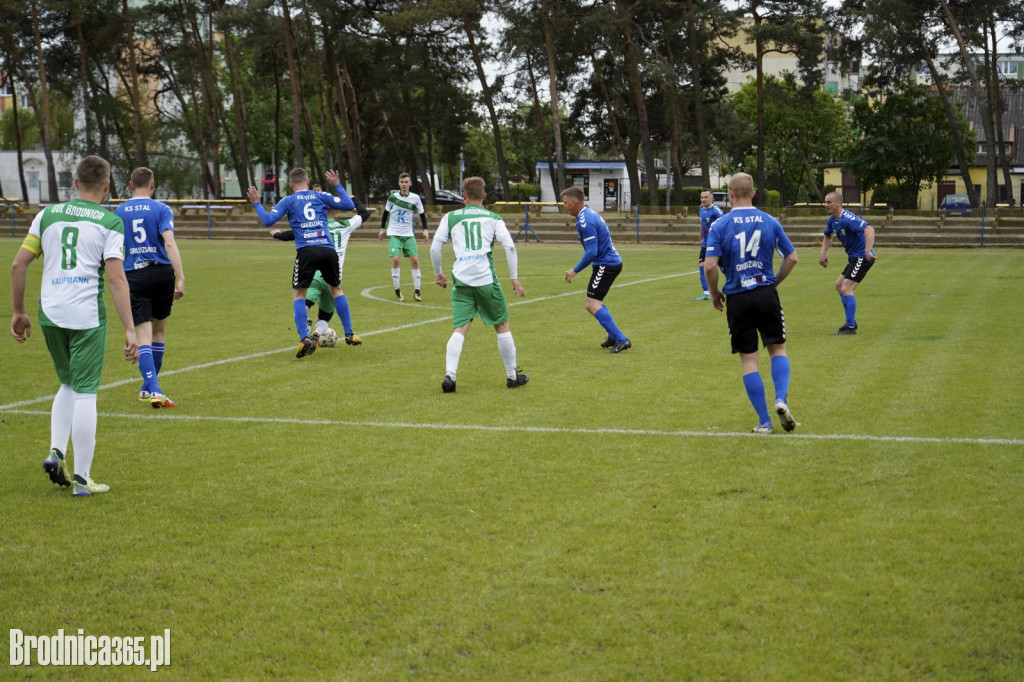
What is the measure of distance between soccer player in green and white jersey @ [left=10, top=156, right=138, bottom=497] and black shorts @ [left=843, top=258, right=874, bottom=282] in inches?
426

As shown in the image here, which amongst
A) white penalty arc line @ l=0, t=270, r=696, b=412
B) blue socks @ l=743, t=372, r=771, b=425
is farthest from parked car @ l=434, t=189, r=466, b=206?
blue socks @ l=743, t=372, r=771, b=425

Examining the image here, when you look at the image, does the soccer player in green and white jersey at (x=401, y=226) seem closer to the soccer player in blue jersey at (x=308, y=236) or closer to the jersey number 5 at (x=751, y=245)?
the soccer player in blue jersey at (x=308, y=236)

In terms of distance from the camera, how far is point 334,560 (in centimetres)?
514

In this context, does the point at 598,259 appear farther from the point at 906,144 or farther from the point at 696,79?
the point at 906,144

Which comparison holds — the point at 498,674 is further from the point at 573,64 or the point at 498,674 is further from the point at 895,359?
the point at 573,64

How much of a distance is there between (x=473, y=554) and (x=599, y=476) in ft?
5.56

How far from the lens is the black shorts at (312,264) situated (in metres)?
12.0

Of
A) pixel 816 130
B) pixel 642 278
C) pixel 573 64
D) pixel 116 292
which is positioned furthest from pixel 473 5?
pixel 116 292

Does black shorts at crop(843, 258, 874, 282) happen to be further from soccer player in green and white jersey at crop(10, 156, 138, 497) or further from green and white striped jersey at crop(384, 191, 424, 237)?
soccer player in green and white jersey at crop(10, 156, 138, 497)

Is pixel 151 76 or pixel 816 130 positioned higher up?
pixel 151 76

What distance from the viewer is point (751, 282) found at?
786cm

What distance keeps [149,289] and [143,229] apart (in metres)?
0.57

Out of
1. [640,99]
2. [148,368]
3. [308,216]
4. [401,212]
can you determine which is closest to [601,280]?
[308,216]

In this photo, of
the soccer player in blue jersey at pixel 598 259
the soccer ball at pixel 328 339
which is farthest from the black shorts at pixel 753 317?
the soccer ball at pixel 328 339
